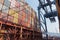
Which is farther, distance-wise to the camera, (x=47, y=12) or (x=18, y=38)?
(x=47, y=12)

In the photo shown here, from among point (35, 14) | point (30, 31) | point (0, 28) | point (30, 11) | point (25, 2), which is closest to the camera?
point (0, 28)

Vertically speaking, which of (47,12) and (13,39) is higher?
(47,12)

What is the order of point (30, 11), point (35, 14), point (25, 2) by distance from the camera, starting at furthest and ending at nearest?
point (35, 14), point (30, 11), point (25, 2)

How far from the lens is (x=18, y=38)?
1006 cm

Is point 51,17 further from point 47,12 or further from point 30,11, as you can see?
point 30,11

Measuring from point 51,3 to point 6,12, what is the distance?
7.87 meters

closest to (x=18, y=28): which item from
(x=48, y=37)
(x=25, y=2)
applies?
(x=25, y=2)

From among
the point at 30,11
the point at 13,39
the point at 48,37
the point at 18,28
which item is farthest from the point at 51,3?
the point at 13,39

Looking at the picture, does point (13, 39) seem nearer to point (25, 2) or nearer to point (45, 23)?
point (25, 2)

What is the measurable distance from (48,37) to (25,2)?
6218 millimetres

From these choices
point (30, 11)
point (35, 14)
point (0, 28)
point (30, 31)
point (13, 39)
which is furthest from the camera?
point (35, 14)

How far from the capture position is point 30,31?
11867 millimetres

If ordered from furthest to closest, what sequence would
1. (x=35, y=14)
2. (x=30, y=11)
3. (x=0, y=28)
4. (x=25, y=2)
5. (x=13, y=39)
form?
(x=35, y=14) < (x=30, y=11) < (x=25, y=2) < (x=13, y=39) < (x=0, y=28)

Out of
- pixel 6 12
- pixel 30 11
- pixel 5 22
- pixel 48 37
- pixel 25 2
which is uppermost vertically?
pixel 25 2
